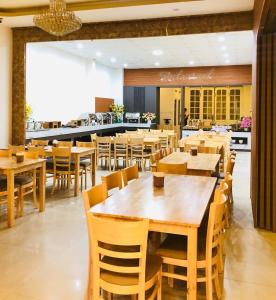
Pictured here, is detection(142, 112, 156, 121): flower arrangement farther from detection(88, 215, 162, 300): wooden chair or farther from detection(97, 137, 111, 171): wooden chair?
detection(88, 215, 162, 300): wooden chair

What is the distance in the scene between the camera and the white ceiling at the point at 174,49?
8477 mm

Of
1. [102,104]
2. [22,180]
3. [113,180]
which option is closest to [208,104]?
[102,104]

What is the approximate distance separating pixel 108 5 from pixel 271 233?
3964 millimetres

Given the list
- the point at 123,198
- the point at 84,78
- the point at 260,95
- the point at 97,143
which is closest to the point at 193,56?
the point at 84,78

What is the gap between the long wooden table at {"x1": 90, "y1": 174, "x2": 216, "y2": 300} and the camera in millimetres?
2266

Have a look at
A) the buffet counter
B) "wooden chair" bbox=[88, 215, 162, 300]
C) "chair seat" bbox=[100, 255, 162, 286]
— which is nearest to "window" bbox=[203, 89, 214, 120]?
the buffet counter

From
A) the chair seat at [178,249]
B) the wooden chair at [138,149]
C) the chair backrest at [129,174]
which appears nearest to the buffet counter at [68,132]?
the wooden chair at [138,149]

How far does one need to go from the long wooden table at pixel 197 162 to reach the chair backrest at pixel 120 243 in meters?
2.42

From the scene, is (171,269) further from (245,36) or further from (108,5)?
(245,36)

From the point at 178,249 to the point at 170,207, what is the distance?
12.2 inches

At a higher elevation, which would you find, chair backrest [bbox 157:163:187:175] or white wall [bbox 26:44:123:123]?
white wall [bbox 26:44:123:123]

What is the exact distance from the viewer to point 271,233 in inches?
163

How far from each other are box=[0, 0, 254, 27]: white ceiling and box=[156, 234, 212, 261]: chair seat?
142 inches

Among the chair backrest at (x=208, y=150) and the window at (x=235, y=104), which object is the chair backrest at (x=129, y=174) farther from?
the window at (x=235, y=104)
